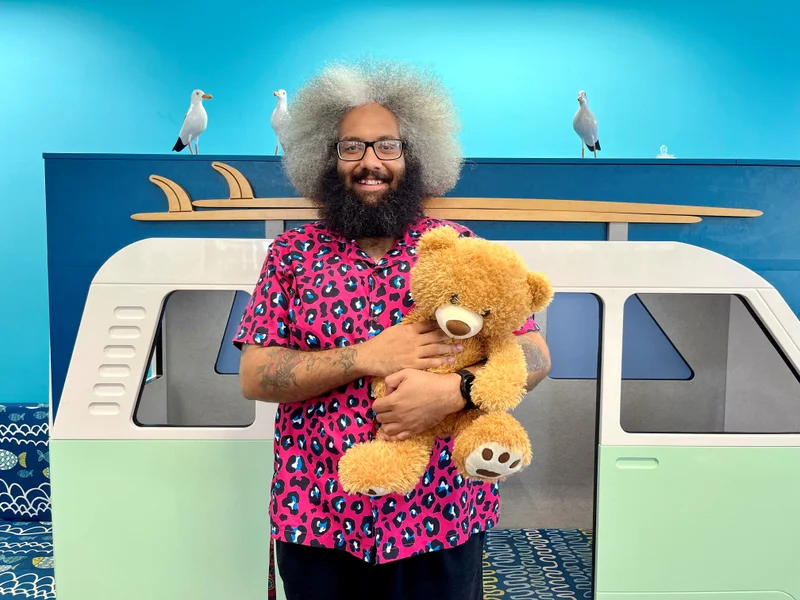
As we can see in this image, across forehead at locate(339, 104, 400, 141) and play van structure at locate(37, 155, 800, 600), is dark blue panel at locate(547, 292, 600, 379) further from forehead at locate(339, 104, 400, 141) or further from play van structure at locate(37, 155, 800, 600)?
forehead at locate(339, 104, 400, 141)

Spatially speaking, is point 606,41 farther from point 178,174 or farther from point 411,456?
point 411,456

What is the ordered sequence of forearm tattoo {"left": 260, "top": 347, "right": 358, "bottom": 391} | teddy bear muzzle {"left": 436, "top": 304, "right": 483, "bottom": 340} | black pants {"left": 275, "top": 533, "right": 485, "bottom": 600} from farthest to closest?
black pants {"left": 275, "top": 533, "right": 485, "bottom": 600}, forearm tattoo {"left": 260, "top": 347, "right": 358, "bottom": 391}, teddy bear muzzle {"left": 436, "top": 304, "right": 483, "bottom": 340}

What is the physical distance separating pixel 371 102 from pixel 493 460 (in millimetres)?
779

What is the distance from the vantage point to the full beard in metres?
1.13

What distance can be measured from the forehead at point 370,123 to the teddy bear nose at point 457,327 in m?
0.48

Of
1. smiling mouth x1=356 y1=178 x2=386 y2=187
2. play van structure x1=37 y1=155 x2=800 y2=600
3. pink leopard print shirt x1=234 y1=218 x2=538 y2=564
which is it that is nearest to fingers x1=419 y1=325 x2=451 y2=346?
pink leopard print shirt x1=234 y1=218 x2=538 y2=564

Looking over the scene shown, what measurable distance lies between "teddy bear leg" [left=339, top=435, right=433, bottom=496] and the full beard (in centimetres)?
43

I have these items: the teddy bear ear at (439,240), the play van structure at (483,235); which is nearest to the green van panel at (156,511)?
the play van structure at (483,235)

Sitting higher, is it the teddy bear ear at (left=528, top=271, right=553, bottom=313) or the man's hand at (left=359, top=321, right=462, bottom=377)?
the teddy bear ear at (left=528, top=271, right=553, bottom=313)

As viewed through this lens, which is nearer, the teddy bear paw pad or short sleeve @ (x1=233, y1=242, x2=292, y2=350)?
the teddy bear paw pad

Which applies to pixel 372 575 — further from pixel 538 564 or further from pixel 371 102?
pixel 538 564

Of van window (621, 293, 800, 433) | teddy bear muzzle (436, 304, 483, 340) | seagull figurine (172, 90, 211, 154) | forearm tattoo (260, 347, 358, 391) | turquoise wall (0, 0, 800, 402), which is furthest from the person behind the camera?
turquoise wall (0, 0, 800, 402)

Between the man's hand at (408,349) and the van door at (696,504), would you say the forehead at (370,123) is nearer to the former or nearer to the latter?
the man's hand at (408,349)

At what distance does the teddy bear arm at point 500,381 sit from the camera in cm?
A: 91
